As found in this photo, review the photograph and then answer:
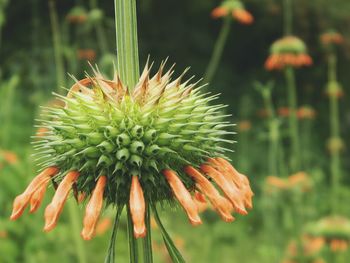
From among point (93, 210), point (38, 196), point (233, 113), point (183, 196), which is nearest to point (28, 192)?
point (38, 196)

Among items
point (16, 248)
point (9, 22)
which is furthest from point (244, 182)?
point (9, 22)

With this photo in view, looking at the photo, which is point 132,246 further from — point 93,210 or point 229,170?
point 229,170

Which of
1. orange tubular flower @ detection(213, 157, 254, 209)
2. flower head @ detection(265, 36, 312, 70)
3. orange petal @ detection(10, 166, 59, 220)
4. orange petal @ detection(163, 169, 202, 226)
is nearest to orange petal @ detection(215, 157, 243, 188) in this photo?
orange tubular flower @ detection(213, 157, 254, 209)

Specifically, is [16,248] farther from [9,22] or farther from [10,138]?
[9,22]

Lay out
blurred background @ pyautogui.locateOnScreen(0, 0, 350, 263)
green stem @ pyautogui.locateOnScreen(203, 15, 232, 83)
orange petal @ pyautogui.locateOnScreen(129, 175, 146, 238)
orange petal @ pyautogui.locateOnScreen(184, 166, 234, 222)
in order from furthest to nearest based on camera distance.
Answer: green stem @ pyautogui.locateOnScreen(203, 15, 232, 83), blurred background @ pyautogui.locateOnScreen(0, 0, 350, 263), orange petal @ pyautogui.locateOnScreen(184, 166, 234, 222), orange petal @ pyautogui.locateOnScreen(129, 175, 146, 238)

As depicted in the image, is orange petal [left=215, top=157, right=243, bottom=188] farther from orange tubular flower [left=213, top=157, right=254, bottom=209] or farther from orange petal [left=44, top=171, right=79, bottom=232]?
orange petal [left=44, top=171, right=79, bottom=232]

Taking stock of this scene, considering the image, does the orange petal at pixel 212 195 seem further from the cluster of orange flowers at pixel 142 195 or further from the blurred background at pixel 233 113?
the blurred background at pixel 233 113
